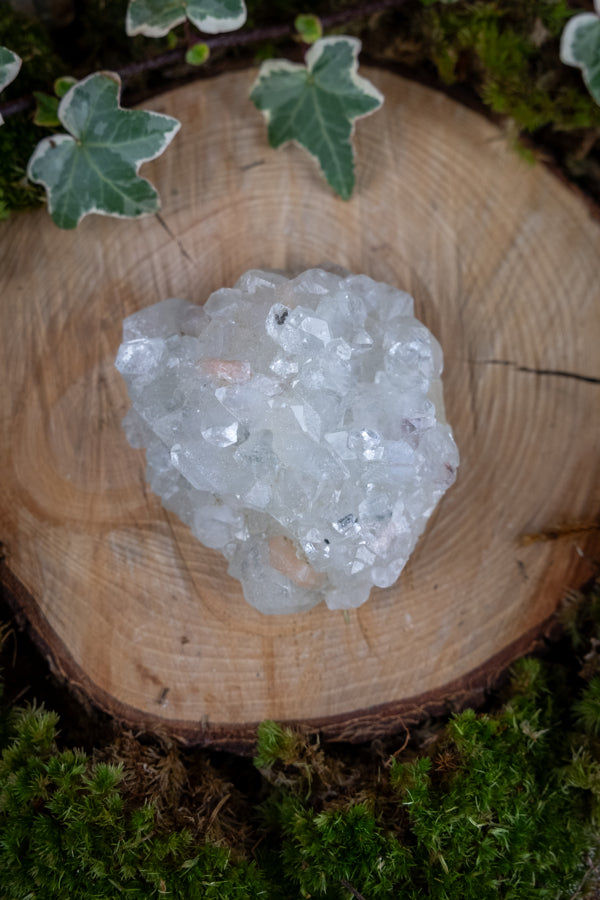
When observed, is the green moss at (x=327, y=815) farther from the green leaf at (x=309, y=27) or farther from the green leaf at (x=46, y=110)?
the green leaf at (x=309, y=27)

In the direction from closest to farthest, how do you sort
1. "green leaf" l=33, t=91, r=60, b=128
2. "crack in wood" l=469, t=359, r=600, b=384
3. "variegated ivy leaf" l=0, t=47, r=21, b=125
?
1. "variegated ivy leaf" l=0, t=47, r=21, b=125
2. "green leaf" l=33, t=91, r=60, b=128
3. "crack in wood" l=469, t=359, r=600, b=384

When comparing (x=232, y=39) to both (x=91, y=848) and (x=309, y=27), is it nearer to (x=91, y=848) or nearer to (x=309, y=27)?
(x=309, y=27)

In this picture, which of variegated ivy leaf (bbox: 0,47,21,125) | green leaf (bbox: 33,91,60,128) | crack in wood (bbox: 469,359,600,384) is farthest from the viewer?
crack in wood (bbox: 469,359,600,384)

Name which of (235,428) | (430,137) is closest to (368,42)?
A: (430,137)

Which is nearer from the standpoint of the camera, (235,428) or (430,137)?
(235,428)

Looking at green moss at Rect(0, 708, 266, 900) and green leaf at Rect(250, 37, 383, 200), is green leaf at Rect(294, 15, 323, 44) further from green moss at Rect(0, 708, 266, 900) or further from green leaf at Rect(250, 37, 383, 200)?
green moss at Rect(0, 708, 266, 900)

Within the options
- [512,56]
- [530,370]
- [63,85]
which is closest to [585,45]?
[512,56]

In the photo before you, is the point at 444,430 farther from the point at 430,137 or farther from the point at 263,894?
the point at 263,894

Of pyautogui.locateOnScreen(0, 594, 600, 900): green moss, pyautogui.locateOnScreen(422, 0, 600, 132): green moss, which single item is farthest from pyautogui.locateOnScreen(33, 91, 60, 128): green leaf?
pyautogui.locateOnScreen(0, 594, 600, 900): green moss
